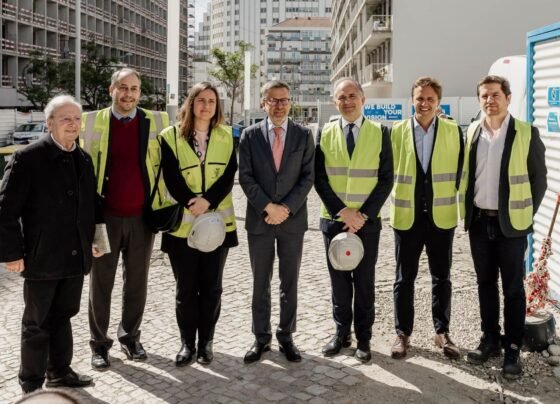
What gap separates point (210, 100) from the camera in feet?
16.3

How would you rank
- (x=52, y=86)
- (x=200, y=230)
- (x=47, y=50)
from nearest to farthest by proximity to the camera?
(x=200, y=230) < (x=52, y=86) < (x=47, y=50)

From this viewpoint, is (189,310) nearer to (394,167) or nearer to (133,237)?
(133,237)

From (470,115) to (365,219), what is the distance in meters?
22.4

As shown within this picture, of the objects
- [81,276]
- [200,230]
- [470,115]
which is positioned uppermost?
[470,115]

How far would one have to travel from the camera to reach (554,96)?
6.46m

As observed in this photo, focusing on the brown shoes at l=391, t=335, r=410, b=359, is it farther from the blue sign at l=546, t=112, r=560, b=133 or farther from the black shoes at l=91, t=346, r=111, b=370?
the blue sign at l=546, t=112, r=560, b=133

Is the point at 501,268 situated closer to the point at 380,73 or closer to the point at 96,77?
the point at 380,73

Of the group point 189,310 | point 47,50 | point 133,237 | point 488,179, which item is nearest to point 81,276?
point 133,237

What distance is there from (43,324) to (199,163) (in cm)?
166

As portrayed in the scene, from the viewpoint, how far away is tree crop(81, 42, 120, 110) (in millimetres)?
49922

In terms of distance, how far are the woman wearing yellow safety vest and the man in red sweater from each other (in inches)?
7.3

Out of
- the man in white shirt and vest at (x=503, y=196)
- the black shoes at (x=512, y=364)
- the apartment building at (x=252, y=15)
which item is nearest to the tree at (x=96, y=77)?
the man in white shirt and vest at (x=503, y=196)

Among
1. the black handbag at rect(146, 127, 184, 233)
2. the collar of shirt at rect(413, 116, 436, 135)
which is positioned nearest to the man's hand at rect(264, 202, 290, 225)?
the black handbag at rect(146, 127, 184, 233)

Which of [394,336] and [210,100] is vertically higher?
[210,100]
